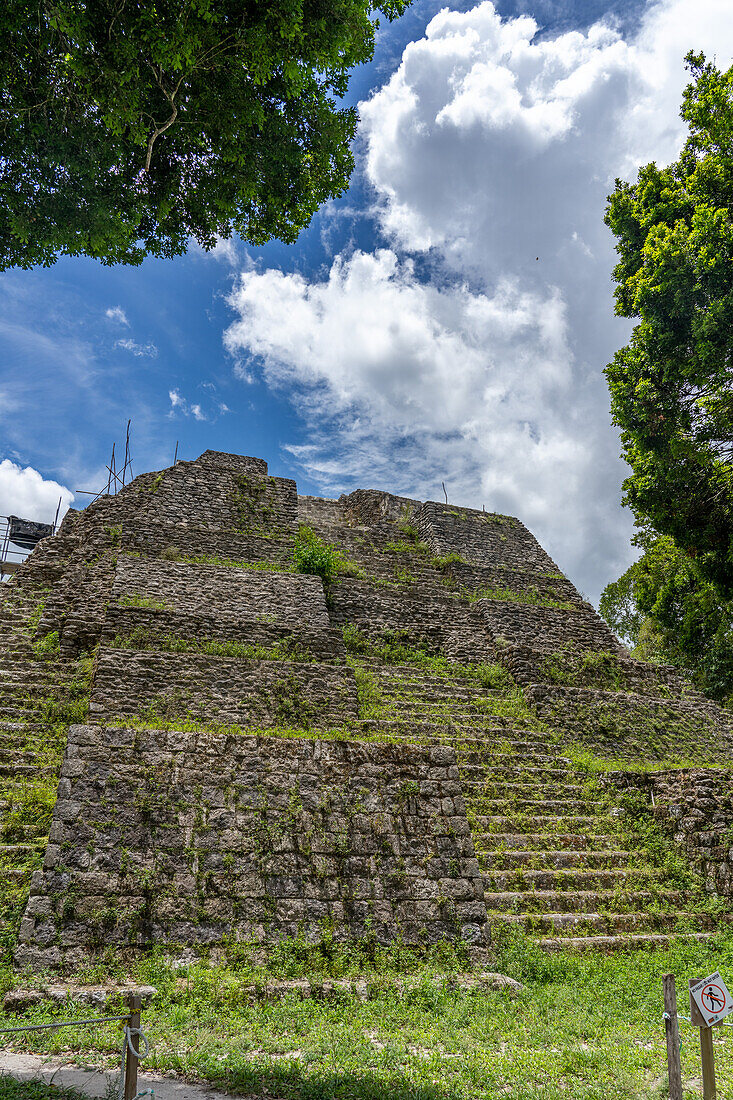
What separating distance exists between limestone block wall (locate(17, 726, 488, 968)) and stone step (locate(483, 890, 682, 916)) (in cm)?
77

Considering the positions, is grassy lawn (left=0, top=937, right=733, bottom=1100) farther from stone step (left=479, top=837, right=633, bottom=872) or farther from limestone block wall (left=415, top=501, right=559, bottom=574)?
limestone block wall (left=415, top=501, right=559, bottom=574)

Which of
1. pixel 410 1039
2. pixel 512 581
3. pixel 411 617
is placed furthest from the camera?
pixel 512 581

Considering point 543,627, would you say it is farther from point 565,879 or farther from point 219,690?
point 219,690

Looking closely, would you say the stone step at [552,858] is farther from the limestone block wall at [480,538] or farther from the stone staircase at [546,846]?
the limestone block wall at [480,538]

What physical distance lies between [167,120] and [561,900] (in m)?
8.35

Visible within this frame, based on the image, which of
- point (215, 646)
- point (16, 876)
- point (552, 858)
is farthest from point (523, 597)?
point (16, 876)

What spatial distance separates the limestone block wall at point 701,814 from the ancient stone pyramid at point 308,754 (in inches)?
1.2

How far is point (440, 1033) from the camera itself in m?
3.90

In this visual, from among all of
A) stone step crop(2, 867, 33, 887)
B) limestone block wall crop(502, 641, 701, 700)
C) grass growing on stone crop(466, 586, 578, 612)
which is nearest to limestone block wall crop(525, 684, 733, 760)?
limestone block wall crop(502, 641, 701, 700)

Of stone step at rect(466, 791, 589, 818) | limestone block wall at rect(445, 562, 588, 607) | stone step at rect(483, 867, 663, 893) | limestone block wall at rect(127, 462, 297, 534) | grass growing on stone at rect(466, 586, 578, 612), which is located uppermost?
limestone block wall at rect(127, 462, 297, 534)

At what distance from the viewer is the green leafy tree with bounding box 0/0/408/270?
427 cm

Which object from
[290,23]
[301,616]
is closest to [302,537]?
[301,616]

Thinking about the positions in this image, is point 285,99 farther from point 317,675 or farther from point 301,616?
point 301,616

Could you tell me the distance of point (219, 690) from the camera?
8.11 metres
